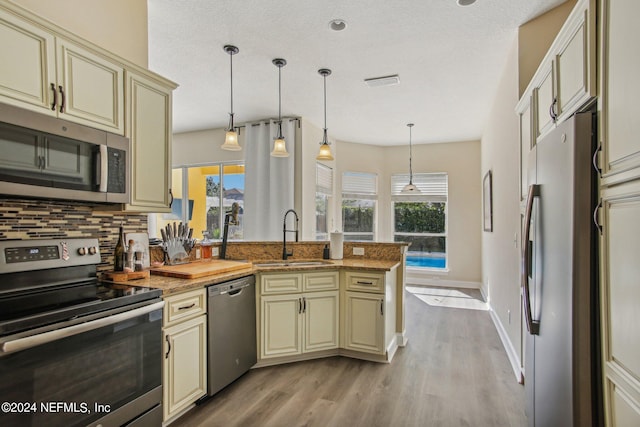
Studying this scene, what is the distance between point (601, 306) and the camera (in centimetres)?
124

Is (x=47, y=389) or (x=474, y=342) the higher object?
(x=47, y=389)

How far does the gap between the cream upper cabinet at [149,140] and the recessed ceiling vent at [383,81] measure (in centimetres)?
226

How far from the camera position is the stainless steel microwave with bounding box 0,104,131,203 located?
5.12 feet

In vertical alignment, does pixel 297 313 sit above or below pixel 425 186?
below

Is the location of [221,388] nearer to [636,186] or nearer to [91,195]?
[91,195]

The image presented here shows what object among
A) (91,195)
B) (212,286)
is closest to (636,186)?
(212,286)

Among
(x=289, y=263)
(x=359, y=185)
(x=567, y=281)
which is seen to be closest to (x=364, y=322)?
(x=289, y=263)

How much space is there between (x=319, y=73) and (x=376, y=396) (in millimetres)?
3199

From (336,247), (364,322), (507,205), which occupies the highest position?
(507,205)

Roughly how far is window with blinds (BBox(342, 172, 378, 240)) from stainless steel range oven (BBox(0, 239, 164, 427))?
17.2 ft

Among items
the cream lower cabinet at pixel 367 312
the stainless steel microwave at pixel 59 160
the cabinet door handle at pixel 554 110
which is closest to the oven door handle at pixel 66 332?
the stainless steel microwave at pixel 59 160

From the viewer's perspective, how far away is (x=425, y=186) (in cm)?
698

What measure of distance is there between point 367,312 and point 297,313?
64cm

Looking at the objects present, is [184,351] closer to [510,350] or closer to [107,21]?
[107,21]
